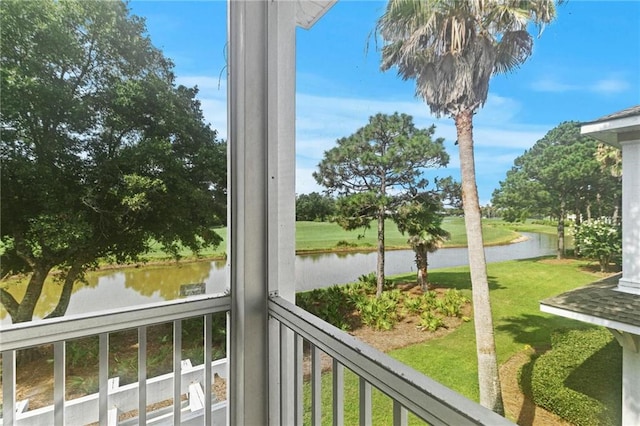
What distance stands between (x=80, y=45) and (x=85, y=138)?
0.38m

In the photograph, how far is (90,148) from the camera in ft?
4.31

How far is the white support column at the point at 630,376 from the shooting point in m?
0.50

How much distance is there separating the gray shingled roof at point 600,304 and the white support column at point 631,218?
16 mm

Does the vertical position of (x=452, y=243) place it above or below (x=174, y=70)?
below

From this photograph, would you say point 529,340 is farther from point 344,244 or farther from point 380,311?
point 344,244

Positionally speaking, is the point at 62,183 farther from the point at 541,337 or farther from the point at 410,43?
the point at 541,337

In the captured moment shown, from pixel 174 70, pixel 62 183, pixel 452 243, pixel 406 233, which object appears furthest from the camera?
pixel 174 70

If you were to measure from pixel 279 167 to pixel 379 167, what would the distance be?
2.16 ft

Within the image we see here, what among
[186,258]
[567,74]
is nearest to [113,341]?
[186,258]

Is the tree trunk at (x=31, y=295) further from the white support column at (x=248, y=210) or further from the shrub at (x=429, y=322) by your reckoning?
the shrub at (x=429, y=322)

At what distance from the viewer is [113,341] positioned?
136cm

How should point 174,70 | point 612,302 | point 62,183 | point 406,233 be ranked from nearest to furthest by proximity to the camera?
point 612,302, point 406,233, point 62,183, point 174,70

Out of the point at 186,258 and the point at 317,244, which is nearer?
the point at 317,244

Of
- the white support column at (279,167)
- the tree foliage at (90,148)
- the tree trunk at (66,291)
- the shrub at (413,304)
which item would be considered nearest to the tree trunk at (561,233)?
the shrub at (413,304)
